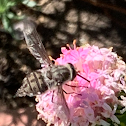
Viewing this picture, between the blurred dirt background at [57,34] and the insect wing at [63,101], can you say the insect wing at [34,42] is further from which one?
the blurred dirt background at [57,34]

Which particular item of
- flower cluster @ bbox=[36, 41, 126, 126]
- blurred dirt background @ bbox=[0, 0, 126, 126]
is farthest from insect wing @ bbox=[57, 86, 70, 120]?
blurred dirt background @ bbox=[0, 0, 126, 126]

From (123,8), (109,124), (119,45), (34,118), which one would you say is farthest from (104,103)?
(123,8)

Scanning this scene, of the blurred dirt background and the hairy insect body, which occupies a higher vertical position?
the hairy insect body

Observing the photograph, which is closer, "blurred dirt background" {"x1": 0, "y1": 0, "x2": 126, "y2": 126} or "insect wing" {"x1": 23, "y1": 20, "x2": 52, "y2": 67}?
"insect wing" {"x1": 23, "y1": 20, "x2": 52, "y2": 67}

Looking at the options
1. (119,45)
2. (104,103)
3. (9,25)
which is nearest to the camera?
(104,103)

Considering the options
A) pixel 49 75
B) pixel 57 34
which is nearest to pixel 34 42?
pixel 49 75

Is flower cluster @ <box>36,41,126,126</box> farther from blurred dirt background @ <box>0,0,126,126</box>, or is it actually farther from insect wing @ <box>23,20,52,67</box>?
blurred dirt background @ <box>0,0,126,126</box>

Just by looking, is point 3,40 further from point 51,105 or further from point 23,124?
point 51,105
